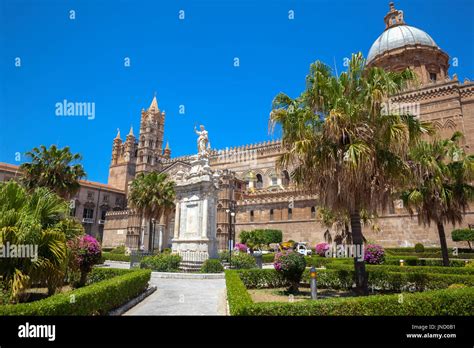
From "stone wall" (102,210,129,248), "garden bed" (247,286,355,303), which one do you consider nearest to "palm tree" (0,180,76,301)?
"garden bed" (247,286,355,303)

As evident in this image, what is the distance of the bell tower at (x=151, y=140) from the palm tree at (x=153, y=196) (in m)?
37.0

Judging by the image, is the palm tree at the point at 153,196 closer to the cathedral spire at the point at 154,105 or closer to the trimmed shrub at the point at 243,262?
the trimmed shrub at the point at 243,262

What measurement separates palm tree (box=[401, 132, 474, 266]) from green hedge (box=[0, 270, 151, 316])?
13673 millimetres

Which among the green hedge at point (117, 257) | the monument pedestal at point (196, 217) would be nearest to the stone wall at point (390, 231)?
the green hedge at point (117, 257)

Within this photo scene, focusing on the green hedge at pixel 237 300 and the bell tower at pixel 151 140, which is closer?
the green hedge at pixel 237 300

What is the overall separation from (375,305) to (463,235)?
3070cm

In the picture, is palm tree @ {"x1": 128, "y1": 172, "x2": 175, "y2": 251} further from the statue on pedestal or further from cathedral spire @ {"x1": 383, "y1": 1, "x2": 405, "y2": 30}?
cathedral spire @ {"x1": 383, "y1": 1, "x2": 405, "y2": 30}

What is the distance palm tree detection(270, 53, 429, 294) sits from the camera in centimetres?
983

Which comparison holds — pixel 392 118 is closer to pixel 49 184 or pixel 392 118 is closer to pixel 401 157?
pixel 401 157

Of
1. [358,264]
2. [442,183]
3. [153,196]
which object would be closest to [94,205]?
[153,196]

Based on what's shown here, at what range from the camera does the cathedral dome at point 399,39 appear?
48.0 meters
